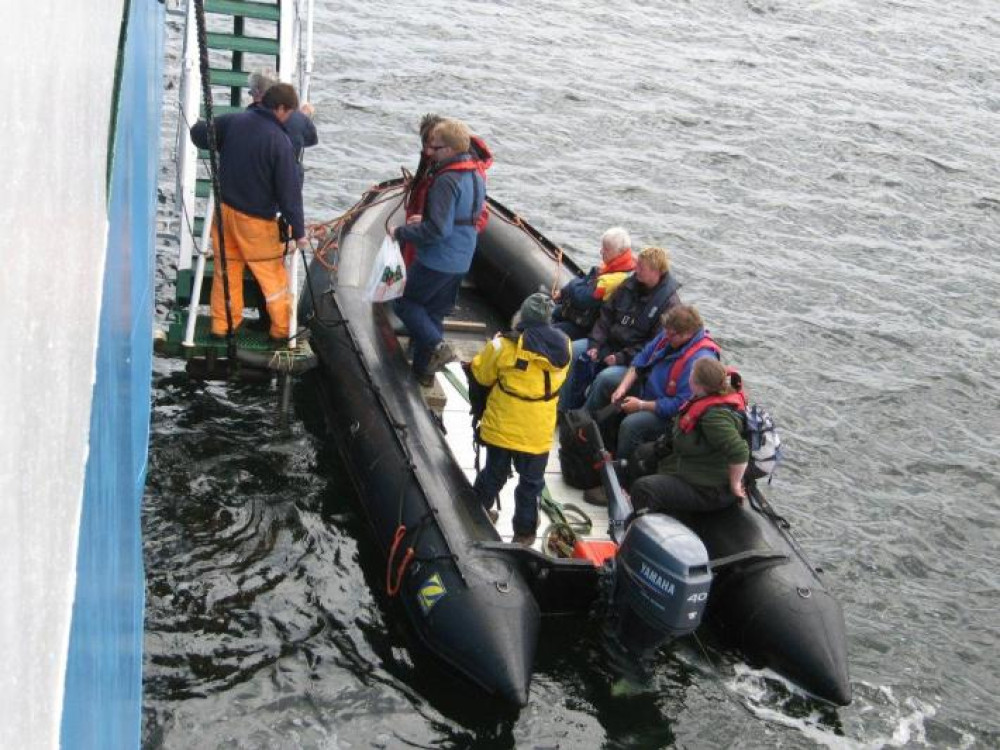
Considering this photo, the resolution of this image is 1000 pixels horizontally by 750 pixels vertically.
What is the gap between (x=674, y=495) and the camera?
6992 mm

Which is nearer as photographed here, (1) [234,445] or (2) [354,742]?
(2) [354,742]

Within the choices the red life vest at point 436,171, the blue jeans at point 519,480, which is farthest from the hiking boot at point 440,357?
the blue jeans at point 519,480

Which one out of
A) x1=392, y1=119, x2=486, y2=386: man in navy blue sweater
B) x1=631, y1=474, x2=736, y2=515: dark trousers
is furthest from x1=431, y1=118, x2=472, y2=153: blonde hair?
x1=631, y1=474, x2=736, y2=515: dark trousers

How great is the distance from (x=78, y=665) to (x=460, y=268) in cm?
634

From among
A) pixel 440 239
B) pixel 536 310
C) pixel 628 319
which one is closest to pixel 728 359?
pixel 628 319

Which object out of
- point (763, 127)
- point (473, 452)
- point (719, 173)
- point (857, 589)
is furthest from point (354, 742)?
point (763, 127)

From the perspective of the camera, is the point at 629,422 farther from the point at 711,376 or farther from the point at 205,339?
the point at 205,339

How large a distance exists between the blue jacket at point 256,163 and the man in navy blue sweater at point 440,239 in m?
0.73

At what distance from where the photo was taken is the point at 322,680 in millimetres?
6672

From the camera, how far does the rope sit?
701cm

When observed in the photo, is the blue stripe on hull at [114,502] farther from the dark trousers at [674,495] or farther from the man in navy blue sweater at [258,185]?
the dark trousers at [674,495]

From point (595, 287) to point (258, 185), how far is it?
228 centimetres

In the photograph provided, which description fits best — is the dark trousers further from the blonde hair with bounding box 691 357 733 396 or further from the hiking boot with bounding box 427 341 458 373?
the hiking boot with bounding box 427 341 458 373

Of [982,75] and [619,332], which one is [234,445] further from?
[982,75]
